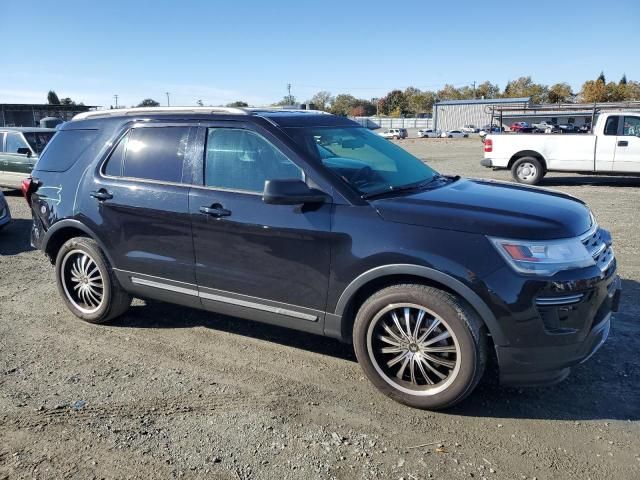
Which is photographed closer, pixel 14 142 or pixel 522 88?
pixel 14 142

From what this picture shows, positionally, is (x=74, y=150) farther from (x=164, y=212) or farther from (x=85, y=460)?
(x=85, y=460)

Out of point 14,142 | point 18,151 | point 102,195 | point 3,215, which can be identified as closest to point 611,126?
point 102,195

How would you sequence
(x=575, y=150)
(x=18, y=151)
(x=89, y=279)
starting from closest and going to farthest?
(x=89, y=279) → (x=18, y=151) → (x=575, y=150)

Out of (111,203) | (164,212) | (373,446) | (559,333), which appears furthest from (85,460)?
(559,333)

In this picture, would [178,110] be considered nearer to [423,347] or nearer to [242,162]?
[242,162]

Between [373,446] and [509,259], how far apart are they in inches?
51.6

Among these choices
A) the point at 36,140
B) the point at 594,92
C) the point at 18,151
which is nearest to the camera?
the point at 18,151

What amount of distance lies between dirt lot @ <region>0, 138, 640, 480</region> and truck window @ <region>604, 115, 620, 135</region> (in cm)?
998

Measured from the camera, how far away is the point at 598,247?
3.36 meters

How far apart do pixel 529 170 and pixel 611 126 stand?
2.17m

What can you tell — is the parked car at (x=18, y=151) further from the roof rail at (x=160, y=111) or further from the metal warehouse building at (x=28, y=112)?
the metal warehouse building at (x=28, y=112)

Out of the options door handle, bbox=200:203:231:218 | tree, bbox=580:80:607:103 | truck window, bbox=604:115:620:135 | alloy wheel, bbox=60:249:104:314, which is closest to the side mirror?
door handle, bbox=200:203:231:218

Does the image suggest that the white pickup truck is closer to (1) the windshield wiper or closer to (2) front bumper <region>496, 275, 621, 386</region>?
(1) the windshield wiper

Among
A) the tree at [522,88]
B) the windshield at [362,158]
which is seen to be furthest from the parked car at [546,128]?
the tree at [522,88]
